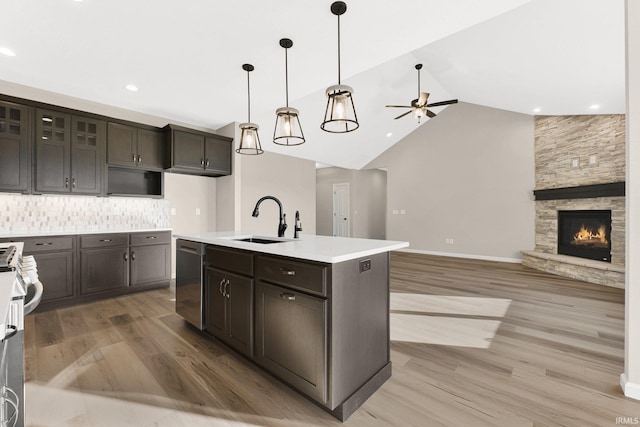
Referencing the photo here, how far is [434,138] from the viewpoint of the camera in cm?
734

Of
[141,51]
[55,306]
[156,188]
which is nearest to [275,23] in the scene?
[141,51]

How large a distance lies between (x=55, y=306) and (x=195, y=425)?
2.96 meters

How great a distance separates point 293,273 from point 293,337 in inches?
14.9

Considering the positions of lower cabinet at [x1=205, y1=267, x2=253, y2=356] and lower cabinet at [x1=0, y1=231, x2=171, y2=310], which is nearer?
lower cabinet at [x1=205, y1=267, x2=253, y2=356]

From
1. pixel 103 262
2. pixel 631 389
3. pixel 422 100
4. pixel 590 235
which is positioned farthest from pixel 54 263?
pixel 590 235

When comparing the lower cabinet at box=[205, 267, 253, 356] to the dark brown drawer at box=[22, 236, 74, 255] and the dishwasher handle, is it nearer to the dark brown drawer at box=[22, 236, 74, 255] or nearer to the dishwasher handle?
the dishwasher handle

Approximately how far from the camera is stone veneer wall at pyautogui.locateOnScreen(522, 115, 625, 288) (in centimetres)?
456

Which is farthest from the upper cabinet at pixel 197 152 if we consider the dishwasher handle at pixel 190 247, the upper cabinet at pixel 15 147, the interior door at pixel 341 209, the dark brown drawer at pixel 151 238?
the interior door at pixel 341 209

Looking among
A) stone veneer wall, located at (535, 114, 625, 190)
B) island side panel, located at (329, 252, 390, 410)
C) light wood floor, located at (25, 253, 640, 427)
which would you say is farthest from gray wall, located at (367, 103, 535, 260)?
island side panel, located at (329, 252, 390, 410)

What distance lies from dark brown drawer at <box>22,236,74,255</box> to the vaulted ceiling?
1.80 metres

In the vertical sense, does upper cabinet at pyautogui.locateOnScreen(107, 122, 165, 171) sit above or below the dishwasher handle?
above

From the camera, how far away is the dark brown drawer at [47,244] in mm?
3119

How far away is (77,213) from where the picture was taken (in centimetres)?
385

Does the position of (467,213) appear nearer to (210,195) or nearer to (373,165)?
(373,165)
